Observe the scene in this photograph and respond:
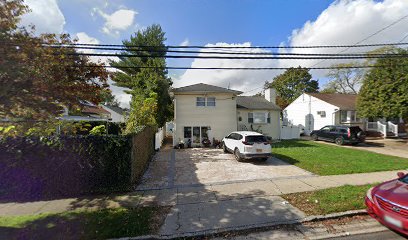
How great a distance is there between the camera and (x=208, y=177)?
8.37 meters

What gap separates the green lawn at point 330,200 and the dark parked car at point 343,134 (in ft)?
37.9

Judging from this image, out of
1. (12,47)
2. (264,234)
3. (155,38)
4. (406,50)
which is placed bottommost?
(264,234)

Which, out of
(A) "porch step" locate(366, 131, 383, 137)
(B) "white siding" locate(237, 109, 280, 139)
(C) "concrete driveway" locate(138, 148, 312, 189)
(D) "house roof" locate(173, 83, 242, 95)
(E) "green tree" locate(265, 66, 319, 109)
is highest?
(E) "green tree" locate(265, 66, 319, 109)

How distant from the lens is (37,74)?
5219 mm

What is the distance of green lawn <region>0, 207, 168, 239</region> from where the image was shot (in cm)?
423

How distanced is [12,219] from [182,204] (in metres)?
4.25

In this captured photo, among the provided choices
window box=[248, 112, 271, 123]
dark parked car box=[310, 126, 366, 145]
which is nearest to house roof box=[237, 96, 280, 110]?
window box=[248, 112, 271, 123]

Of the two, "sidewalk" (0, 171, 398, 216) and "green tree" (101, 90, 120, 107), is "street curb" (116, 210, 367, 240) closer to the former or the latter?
"sidewalk" (0, 171, 398, 216)

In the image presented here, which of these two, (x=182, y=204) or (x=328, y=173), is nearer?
(x=182, y=204)

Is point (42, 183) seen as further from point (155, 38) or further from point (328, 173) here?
point (155, 38)

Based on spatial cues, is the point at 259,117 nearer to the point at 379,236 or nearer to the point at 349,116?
the point at 349,116

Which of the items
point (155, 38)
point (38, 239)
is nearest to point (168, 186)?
point (38, 239)

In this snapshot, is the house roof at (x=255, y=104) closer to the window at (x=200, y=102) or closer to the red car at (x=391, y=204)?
the window at (x=200, y=102)

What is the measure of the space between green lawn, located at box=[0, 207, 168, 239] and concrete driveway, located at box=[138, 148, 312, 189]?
225 cm
